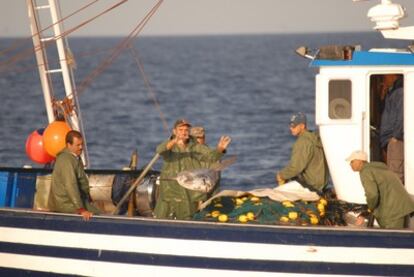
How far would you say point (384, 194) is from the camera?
50.7 ft

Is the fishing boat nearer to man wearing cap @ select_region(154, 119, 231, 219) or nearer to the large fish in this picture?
man wearing cap @ select_region(154, 119, 231, 219)

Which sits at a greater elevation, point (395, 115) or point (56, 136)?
point (395, 115)

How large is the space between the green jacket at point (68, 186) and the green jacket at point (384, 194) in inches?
140

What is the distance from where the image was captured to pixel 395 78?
1664cm

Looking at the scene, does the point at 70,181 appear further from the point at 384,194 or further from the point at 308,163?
the point at 384,194

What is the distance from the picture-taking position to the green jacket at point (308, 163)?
1669 cm

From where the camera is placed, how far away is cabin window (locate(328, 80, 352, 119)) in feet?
53.8

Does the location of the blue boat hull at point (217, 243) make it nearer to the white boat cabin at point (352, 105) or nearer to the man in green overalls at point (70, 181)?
the man in green overalls at point (70, 181)

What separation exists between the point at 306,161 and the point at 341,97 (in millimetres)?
Answer: 952

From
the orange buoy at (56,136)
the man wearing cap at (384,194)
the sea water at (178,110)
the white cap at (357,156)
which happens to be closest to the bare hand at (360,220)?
the man wearing cap at (384,194)

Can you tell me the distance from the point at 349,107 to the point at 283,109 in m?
42.6

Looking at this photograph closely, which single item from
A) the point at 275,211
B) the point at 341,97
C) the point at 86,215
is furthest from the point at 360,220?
the point at 86,215

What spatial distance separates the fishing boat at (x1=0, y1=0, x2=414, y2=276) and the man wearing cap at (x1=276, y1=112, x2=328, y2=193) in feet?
0.85

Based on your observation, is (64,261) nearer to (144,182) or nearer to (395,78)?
(144,182)
